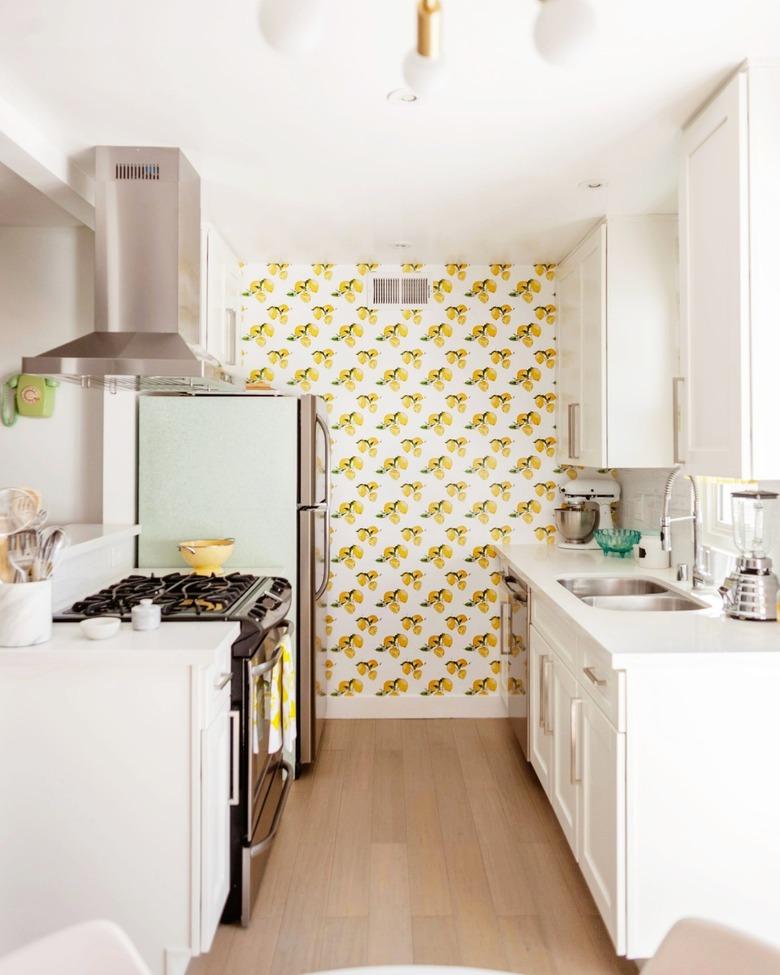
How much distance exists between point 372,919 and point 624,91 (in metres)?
2.58

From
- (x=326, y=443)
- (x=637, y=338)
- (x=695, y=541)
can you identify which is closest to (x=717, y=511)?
Result: (x=695, y=541)

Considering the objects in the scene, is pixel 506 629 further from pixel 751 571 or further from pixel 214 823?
pixel 214 823

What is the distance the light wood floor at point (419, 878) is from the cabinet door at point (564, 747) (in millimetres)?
199

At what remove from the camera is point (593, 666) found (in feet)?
7.72

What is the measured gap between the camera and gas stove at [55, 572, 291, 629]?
2492 millimetres

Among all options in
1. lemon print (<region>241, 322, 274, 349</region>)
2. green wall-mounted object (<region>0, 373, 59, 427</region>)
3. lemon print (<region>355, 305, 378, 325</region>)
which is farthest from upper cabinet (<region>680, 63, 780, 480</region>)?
green wall-mounted object (<region>0, 373, 59, 427</region>)

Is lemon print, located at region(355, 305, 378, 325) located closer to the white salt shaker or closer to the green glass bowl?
the green glass bowl

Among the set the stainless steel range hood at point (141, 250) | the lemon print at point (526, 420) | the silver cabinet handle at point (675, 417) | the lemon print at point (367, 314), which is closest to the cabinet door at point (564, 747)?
the silver cabinet handle at point (675, 417)

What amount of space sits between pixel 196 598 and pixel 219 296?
1614 mm

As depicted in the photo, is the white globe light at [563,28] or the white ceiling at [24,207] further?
the white ceiling at [24,207]

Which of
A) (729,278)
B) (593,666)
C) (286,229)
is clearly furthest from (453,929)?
(286,229)

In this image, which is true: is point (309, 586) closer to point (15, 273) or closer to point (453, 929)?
point (453, 929)

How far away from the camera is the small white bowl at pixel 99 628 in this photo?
219 cm

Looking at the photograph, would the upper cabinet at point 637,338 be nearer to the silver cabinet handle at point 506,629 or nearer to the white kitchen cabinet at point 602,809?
the silver cabinet handle at point 506,629
